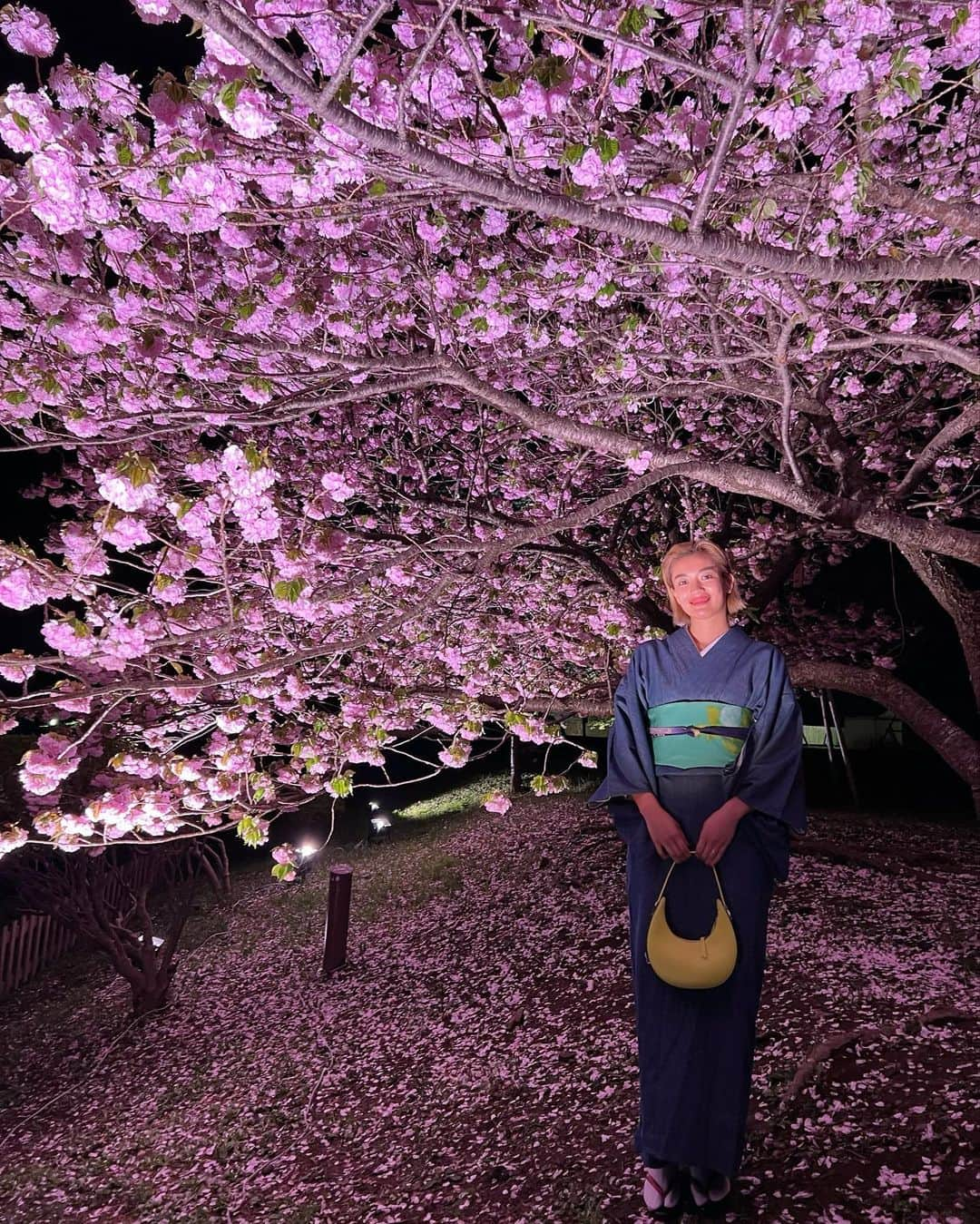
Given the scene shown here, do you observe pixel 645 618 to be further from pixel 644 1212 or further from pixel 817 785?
pixel 817 785

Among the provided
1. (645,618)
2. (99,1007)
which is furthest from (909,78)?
(99,1007)

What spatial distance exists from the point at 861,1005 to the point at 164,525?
23.5ft

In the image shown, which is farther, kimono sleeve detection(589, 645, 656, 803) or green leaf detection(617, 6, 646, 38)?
kimono sleeve detection(589, 645, 656, 803)

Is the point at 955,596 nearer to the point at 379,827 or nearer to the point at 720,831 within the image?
the point at 720,831

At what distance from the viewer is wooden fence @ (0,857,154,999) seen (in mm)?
11188

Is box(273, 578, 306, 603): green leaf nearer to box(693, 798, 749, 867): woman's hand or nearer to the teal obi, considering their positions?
the teal obi

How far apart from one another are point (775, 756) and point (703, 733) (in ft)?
0.84

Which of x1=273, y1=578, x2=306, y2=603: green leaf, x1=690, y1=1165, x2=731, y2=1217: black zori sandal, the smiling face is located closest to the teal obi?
the smiling face

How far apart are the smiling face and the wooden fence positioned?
9.98m

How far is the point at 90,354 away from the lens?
452 cm

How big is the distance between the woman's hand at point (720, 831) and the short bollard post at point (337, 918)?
7.18 metres

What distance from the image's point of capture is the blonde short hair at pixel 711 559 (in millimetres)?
2891

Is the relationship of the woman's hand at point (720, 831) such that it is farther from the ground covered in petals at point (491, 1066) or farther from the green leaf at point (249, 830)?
the green leaf at point (249, 830)

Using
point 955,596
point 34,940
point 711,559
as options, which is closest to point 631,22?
point 711,559
